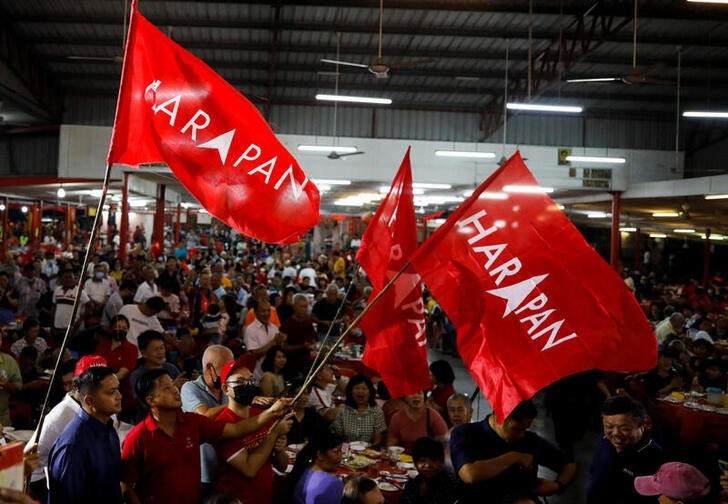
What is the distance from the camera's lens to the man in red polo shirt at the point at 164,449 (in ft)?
10.8

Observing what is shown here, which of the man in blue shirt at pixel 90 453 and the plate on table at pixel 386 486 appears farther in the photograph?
the plate on table at pixel 386 486

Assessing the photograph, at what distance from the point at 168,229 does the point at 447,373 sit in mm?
29392

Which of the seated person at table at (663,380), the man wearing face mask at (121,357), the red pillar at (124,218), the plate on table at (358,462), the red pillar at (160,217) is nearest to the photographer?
the plate on table at (358,462)

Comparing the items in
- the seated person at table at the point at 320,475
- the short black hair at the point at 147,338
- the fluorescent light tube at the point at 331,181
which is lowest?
the seated person at table at the point at 320,475

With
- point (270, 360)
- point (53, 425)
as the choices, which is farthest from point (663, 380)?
point (53, 425)

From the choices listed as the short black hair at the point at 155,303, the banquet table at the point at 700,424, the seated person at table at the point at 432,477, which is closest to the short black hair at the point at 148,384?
the seated person at table at the point at 432,477

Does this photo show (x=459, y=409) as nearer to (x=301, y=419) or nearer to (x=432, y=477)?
(x=432, y=477)

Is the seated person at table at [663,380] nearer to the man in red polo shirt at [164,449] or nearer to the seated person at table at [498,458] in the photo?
the seated person at table at [498,458]

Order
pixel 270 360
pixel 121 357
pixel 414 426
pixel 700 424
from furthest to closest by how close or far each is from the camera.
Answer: pixel 700 424 → pixel 270 360 → pixel 121 357 → pixel 414 426

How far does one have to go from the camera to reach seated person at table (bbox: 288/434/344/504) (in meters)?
3.46

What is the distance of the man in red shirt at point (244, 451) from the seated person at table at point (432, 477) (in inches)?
35.0

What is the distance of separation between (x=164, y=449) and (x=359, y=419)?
2473mm

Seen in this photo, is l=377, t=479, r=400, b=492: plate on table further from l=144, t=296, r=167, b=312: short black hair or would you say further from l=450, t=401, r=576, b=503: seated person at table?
l=144, t=296, r=167, b=312: short black hair

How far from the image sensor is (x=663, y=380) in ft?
27.0
